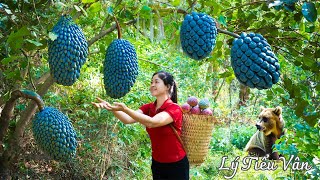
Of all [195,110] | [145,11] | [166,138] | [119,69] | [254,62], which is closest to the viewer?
[254,62]

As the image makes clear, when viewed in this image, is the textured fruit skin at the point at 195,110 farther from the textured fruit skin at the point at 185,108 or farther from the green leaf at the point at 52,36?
the green leaf at the point at 52,36

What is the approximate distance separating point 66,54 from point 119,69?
134 mm

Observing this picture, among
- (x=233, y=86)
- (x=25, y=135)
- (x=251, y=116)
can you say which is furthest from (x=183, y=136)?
(x=233, y=86)

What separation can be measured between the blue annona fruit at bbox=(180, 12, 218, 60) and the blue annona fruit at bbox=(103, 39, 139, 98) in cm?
15

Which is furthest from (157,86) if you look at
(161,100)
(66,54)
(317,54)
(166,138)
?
(66,54)

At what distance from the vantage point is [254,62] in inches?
35.2

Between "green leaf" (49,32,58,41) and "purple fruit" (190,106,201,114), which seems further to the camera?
"purple fruit" (190,106,201,114)

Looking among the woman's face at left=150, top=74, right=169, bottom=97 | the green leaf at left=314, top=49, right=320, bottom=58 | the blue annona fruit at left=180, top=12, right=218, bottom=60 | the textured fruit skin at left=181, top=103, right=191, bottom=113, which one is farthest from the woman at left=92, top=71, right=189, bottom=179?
the blue annona fruit at left=180, top=12, right=218, bottom=60

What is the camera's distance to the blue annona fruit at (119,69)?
103cm

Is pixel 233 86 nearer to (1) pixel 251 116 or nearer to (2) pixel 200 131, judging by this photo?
(1) pixel 251 116

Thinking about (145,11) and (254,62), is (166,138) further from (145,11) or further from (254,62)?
(254,62)

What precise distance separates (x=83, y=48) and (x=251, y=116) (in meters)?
5.55

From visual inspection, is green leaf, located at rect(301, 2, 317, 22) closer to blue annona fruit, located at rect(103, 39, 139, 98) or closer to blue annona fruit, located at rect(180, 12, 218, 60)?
blue annona fruit, located at rect(180, 12, 218, 60)

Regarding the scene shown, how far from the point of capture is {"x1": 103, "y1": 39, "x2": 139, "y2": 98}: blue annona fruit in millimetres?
1027
